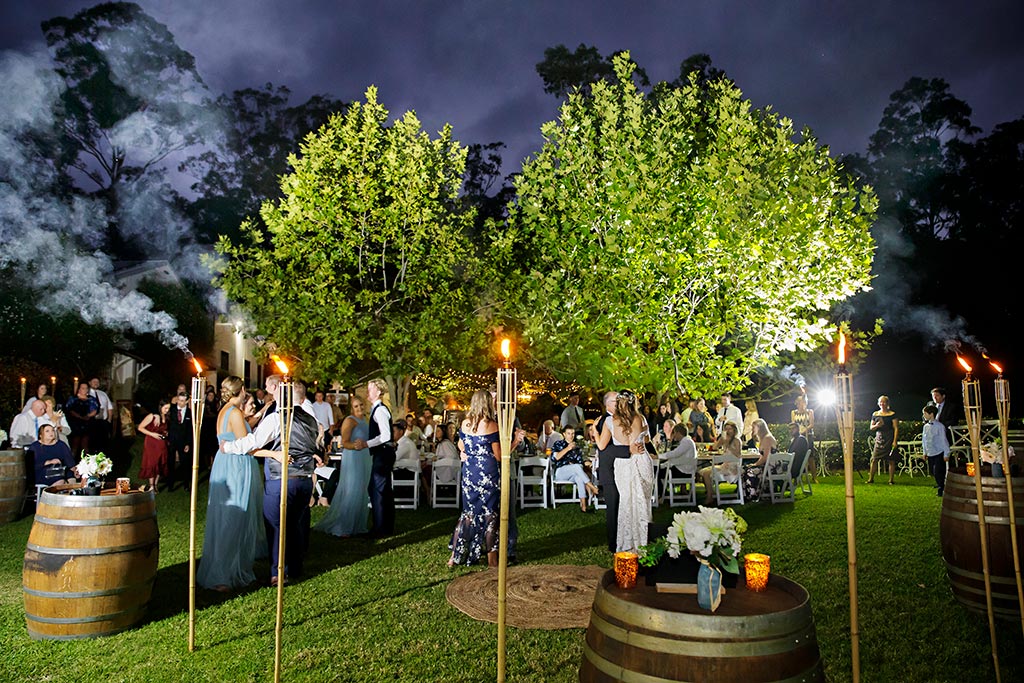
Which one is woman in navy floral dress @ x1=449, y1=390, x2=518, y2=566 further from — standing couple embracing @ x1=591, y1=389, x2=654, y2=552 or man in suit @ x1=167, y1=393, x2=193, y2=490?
man in suit @ x1=167, y1=393, x2=193, y2=490

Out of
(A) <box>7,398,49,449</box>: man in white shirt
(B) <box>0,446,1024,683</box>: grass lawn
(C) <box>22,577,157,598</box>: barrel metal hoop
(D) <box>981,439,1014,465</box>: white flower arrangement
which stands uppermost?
(A) <box>7,398,49,449</box>: man in white shirt

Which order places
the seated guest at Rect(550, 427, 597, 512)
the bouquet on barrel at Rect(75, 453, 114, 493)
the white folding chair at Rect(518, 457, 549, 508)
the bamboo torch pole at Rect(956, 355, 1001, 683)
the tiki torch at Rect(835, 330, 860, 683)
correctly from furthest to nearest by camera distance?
the white folding chair at Rect(518, 457, 549, 508) → the seated guest at Rect(550, 427, 597, 512) → the bouquet on barrel at Rect(75, 453, 114, 493) → the bamboo torch pole at Rect(956, 355, 1001, 683) → the tiki torch at Rect(835, 330, 860, 683)

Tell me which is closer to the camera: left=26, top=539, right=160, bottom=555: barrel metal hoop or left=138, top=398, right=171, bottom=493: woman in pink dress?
left=26, top=539, right=160, bottom=555: barrel metal hoop

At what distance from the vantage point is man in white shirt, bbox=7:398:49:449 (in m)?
11.5

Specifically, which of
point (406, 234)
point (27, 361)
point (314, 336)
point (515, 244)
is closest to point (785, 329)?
point (515, 244)

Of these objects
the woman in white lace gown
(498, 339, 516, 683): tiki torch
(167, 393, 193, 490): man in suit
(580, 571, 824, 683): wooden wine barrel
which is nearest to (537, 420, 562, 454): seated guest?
the woman in white lace gown

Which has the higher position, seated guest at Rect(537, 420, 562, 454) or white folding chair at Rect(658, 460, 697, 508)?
seated guest at Rect(537, 420, 562, 454)

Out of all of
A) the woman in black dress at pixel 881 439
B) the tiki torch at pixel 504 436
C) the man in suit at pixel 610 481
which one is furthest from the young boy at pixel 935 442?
the tiki torch at pixel 504 436

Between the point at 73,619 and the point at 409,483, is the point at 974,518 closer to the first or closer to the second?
the point at 73,619

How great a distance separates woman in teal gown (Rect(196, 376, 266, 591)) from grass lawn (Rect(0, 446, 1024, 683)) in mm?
249

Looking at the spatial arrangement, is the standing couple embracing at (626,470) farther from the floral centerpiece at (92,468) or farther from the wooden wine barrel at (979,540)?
the floral centerpiece at (92,468)

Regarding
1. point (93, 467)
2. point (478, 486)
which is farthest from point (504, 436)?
point (478, 486)

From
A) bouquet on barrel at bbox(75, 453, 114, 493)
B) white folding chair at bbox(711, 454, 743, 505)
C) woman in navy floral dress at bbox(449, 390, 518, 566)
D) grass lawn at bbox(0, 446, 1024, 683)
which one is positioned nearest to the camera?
grass lawn at bbox(0, 446, 1024, 683)

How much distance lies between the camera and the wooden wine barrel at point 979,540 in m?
5.57
